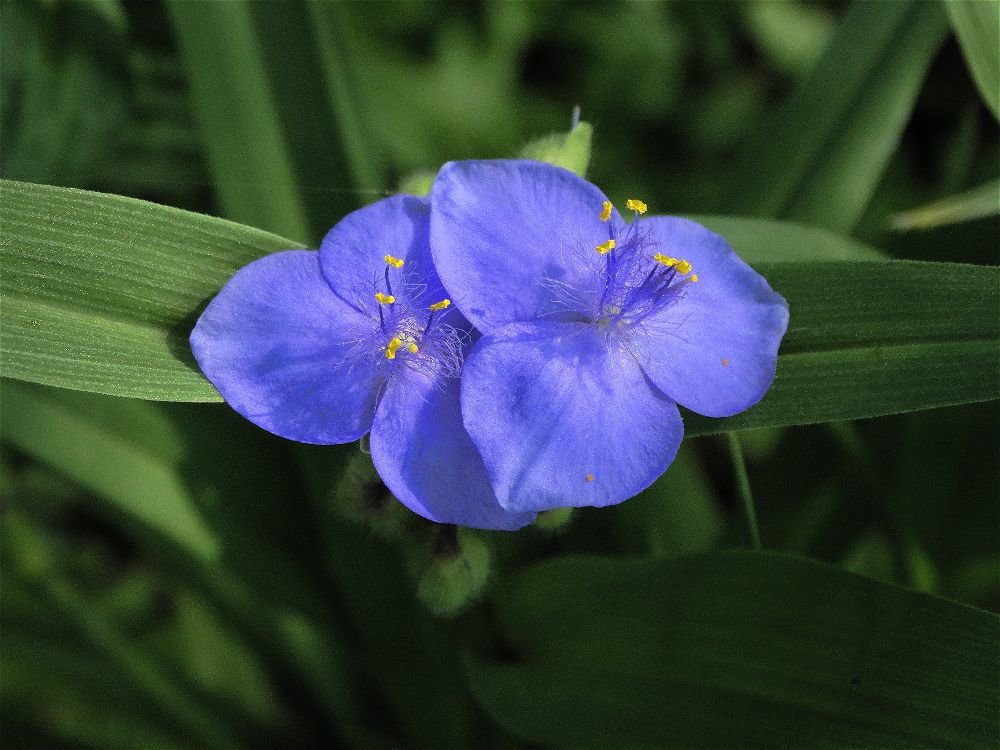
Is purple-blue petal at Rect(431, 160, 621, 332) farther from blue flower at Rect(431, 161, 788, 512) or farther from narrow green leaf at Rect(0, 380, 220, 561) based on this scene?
narrow green leaf at Rect(0, 380, 220, 561)

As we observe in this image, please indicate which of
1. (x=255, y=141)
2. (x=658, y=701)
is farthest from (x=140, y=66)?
(x=658, y=701)

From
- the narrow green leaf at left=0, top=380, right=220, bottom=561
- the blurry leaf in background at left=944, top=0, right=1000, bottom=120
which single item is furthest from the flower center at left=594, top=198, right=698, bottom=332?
the narrow green leaf at left=0, top=380, right=220, bottom=561

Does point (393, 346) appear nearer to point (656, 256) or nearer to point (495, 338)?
point (495, 338)

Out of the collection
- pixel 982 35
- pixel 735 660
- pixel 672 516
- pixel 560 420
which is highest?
pixel 982 35

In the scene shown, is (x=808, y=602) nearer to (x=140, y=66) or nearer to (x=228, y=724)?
(x=228, y=724)

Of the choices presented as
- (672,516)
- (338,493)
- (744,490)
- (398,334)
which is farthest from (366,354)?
(672,516)
